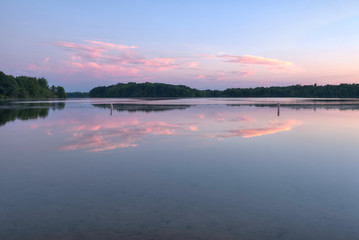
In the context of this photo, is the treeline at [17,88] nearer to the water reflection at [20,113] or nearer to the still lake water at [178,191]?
the water reflection at [20,113]

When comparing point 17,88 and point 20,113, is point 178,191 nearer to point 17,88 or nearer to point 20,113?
point 20,113

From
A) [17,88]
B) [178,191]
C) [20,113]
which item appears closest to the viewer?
[178,191]

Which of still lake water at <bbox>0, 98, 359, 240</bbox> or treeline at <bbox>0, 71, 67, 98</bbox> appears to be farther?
treeline at <bbox>0, 71, 67, 98</bbox>

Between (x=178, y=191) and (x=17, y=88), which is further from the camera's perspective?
(x=17, y=88)

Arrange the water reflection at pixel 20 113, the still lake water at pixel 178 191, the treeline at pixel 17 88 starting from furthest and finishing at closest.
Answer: the treeline at pixel 17 88, the water reflection at pixel 20 113, the still lake water at pixel 178 191

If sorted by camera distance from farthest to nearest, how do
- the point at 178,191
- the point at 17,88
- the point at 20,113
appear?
the point at 17,88
the point at 20,113
the point at 178,191

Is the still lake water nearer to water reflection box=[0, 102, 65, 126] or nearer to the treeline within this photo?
water reflection box=[0, 102, 65, 126]

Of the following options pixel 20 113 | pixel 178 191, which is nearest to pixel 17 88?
pixel 20 113

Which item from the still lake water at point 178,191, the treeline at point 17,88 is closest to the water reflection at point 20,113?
the still lake water at point 178,191

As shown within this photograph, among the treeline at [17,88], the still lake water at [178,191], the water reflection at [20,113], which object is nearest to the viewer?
the still lake water at [178,191]

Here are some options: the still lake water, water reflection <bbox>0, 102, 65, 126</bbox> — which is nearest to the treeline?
water reflection <bbox>0, 102, 65, 126</bbox>

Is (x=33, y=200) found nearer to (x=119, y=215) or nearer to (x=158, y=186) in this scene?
(x=119, y=215)

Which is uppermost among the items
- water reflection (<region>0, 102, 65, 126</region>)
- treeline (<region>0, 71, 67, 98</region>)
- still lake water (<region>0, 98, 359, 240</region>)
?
treeline (<region>0, 71, 67, 98</region>)

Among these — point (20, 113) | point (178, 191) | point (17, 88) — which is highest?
point (17, 88)
